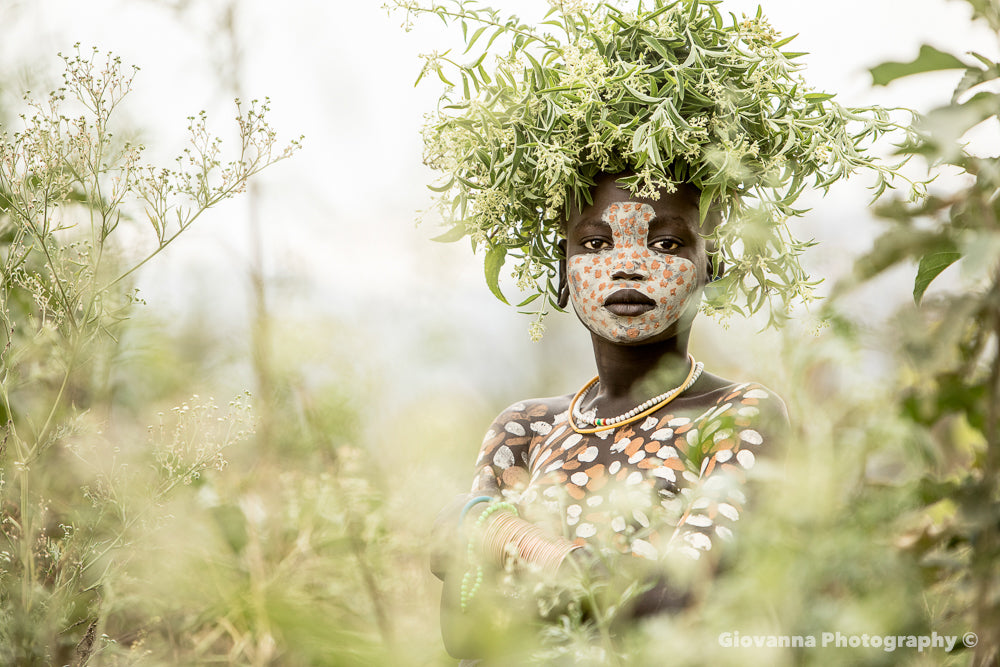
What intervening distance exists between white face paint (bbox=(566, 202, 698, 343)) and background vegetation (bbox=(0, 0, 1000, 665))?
5.4 inches

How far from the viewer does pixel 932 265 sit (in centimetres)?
87

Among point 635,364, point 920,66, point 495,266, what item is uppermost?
point 920,66

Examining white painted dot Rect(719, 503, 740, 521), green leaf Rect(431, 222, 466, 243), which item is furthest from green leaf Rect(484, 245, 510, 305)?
white painted dot Rect(719, 503, 740, 521)

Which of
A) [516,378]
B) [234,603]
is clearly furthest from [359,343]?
[516,378]

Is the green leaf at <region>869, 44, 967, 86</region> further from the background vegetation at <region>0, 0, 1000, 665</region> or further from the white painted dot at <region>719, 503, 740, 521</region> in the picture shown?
the white painted dot at <region>719, 503, 740, 521</region>

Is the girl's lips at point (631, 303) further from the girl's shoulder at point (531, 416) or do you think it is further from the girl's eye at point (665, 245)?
the girl's shoulder at point (531, 416)

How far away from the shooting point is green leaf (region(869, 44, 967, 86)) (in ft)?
2.56

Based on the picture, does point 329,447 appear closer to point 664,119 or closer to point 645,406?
point 645,406

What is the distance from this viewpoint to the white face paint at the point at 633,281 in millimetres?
1661

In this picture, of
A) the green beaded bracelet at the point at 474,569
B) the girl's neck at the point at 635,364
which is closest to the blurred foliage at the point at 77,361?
the green beaded bracelet at the point at 474,569

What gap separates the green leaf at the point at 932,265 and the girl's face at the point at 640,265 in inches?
30.0

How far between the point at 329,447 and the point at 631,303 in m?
1.11

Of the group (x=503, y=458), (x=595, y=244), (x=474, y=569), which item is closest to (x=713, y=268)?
(x=595, y=244)

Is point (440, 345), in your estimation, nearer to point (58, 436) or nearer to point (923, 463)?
point (58, 436)
